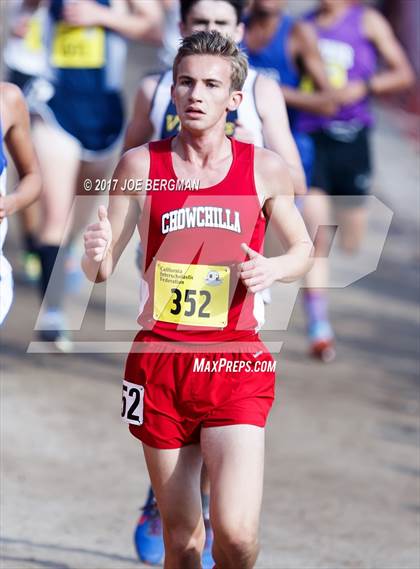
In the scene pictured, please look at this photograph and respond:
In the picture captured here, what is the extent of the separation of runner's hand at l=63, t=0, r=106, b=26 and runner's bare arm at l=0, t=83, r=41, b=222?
3026 mm

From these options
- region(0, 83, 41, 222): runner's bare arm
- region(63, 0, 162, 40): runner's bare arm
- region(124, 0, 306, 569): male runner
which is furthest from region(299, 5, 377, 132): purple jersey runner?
region(0, 83, 41, 222): runner's bare arm

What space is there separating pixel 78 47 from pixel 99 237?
4.34m

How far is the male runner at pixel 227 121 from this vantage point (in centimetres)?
463

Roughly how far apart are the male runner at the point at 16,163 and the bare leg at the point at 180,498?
93cm

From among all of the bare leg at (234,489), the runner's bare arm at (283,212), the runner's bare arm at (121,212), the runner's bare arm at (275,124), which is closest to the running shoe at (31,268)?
the runner's bare arm at (275,124)

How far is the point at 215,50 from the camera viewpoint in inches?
150

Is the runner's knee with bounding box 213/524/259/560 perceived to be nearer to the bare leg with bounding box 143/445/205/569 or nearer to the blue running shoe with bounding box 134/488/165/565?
the bare leg with bounding box 143/445/205/569

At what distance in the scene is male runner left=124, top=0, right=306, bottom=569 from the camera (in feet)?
15.2

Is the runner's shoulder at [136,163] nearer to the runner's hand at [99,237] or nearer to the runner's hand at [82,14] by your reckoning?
the runner's hand at [99,237]

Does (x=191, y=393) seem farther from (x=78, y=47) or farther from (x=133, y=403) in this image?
(x=78, y=47)

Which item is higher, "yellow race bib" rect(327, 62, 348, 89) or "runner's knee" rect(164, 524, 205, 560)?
"runner's knee" rect(164, 524, 205, 560)

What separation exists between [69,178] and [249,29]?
150 cm

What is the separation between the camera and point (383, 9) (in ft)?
62.8

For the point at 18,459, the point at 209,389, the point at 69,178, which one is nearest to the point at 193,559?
the point at 209,389
